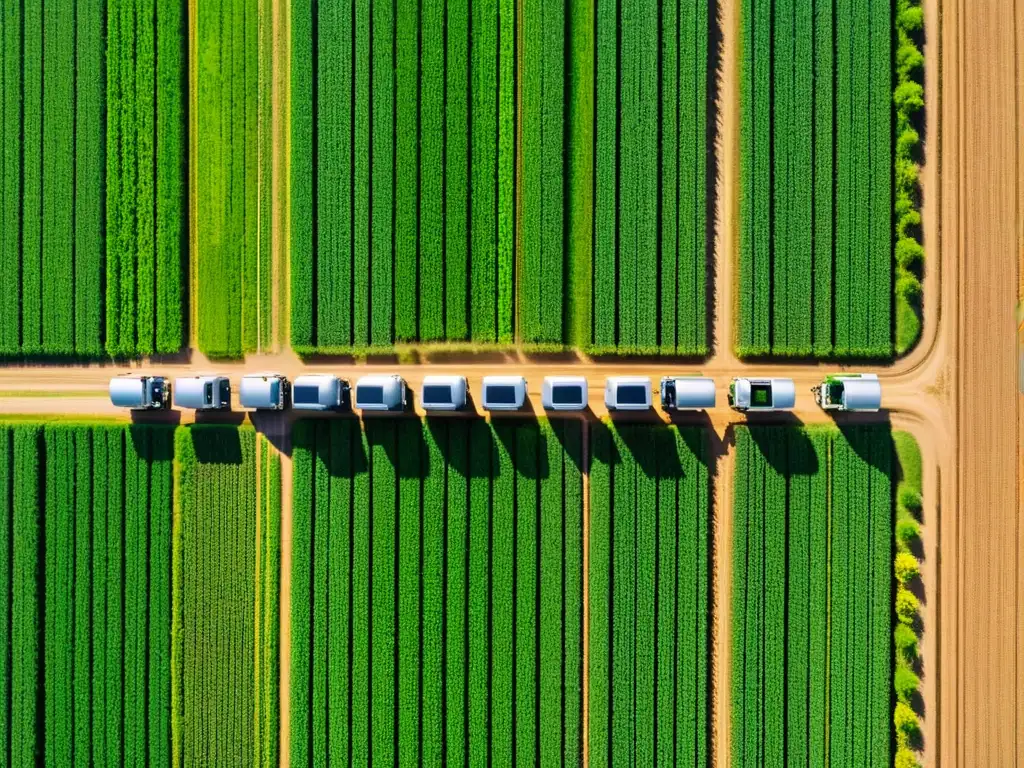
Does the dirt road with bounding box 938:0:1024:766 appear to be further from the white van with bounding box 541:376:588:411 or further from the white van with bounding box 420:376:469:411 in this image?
the white van with bounding box 420:376:469:411

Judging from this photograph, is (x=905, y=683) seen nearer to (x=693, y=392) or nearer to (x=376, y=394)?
(x=693, y=392)

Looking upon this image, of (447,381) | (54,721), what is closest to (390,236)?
(447,381)

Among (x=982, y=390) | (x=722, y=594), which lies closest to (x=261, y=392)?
(x=722, y=594)

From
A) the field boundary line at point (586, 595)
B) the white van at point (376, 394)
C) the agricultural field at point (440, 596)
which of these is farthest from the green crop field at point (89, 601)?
the field boundary line at point (586, 595)

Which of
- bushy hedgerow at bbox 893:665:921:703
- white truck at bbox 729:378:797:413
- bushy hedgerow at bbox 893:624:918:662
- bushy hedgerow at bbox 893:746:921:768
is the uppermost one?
white truck at bbox 729:378:797:413

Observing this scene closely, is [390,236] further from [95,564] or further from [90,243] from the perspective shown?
[95,564]

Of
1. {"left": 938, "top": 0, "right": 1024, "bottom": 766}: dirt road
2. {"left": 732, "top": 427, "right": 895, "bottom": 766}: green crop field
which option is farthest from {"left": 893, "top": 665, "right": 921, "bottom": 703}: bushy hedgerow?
{"left": 938, "top": 0, "right": 1024, "bottom": 766}: dirt road
